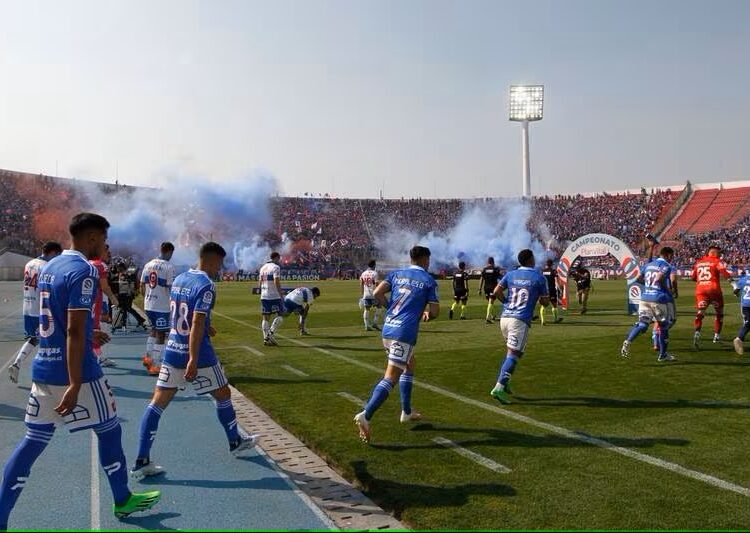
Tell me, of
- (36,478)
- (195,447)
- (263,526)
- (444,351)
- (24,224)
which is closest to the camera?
(263,526)

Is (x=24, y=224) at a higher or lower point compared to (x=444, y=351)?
higher

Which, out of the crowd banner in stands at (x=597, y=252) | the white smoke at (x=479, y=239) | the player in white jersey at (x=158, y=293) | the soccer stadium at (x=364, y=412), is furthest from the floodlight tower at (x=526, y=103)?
the player in white jersey at (x=158, y=293)

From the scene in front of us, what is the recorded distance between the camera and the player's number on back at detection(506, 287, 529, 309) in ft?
26.5

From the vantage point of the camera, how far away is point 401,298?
6.59 meters

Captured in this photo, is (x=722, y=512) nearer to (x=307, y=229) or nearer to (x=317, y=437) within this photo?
(x=317, y=437)

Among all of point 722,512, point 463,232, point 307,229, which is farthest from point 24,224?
point 722,512

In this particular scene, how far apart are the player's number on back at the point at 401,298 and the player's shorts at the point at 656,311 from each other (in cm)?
651

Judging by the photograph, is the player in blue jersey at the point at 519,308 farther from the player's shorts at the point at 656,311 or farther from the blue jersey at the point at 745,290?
the blue jersey at the point at 745,290

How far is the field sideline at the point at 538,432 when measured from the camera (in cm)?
448

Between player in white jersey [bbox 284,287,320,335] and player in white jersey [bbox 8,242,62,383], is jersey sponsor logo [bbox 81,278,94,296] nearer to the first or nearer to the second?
player in white jersey [bbox 8,242,62,383]

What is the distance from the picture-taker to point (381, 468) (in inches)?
210

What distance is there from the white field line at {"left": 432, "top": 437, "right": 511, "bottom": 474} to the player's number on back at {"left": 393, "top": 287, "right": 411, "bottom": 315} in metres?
1.41

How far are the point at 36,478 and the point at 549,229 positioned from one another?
69.6 m

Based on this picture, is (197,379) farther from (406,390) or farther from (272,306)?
(272,306)
